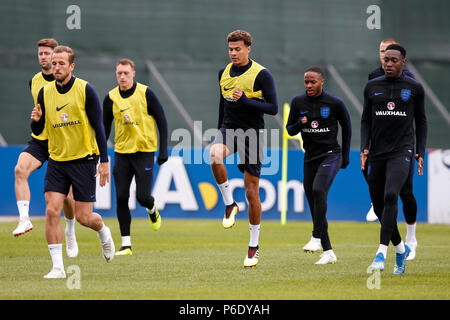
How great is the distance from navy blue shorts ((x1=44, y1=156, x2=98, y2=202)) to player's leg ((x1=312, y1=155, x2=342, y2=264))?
2.90 meters

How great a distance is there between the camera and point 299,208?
19781mm

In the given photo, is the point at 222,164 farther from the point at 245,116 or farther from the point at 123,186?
the point at 123,186

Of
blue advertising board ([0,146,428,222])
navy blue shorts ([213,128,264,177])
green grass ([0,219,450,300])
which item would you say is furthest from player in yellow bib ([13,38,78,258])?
blue advertising board ([0,146,428,222])

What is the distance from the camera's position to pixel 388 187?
9.09 metres

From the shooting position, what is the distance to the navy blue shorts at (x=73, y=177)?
30.2 feet

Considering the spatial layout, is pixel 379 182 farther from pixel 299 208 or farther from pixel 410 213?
pixel 299 208

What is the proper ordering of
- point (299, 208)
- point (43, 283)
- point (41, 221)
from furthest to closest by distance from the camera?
1. point (299, 208)
2. point (41, 221)
3. point (43, 283)

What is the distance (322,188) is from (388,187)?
6.27ft

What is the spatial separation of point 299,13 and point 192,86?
3.47 meters

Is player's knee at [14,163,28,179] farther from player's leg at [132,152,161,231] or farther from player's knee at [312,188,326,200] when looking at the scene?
player's knee at [312,188,326,200]

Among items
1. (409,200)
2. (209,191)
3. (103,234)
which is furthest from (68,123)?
(209,191)

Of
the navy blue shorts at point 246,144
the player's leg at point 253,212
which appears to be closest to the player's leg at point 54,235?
the navy blue shorts at point 246,144

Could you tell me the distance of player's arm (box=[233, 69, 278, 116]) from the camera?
9812 mm
